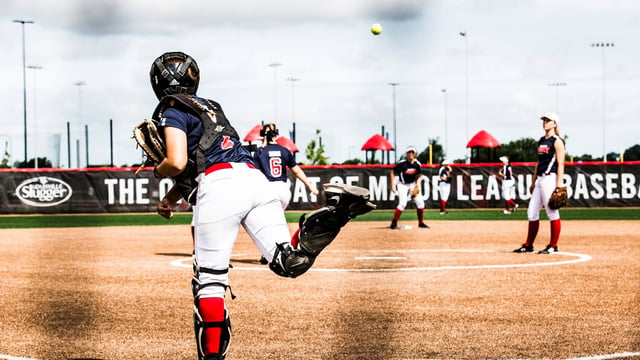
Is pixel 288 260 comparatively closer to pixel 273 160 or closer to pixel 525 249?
pixel 273 160

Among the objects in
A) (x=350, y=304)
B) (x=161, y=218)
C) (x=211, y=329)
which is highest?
(x=211, y=329)

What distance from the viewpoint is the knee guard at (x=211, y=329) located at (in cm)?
504

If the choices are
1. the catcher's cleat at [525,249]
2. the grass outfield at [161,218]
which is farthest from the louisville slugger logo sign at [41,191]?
the catcher's cleat at [525,249]

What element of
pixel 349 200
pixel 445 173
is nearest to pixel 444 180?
pixel 445 173

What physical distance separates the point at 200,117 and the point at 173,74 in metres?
0.38

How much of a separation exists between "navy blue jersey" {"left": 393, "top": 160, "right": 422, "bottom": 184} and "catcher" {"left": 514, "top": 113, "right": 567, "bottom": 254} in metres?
7.99

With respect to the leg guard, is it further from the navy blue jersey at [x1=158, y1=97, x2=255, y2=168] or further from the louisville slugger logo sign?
the louisville slugger logo sign

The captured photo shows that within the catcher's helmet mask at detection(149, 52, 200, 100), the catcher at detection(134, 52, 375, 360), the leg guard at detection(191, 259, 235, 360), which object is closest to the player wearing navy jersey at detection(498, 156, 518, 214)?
the catcher at detection(134, 52, 375, 360)

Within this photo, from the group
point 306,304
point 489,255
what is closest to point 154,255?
point 489,255

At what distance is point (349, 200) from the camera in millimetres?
5457

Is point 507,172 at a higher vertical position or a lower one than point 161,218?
higher

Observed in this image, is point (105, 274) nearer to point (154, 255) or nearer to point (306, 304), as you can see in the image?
point (154, 255)

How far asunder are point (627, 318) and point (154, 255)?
8904mm

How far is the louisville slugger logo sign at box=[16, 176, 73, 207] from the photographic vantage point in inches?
1328
